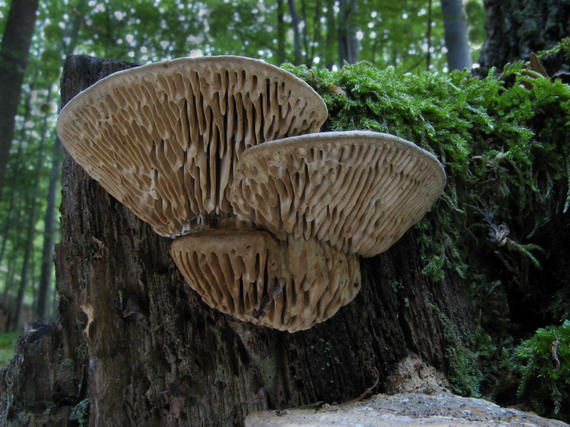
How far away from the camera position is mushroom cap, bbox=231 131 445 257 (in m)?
1.86

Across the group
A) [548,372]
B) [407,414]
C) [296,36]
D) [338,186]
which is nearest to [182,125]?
[338,186]

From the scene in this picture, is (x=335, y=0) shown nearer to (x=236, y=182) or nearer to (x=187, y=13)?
(x=187, y=13)

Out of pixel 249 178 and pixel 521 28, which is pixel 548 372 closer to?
pixel 249 178

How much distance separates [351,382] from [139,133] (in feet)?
6.13

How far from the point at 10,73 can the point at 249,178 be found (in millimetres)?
6979

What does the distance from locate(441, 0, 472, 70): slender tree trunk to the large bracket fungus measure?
500cm

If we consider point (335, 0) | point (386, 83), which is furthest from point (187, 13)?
point (386, 83)

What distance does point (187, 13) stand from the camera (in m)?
10.9

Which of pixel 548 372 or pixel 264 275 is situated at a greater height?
pixel 264 275

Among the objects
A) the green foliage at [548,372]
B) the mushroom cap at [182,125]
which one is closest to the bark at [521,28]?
the green foliage at [548,372]

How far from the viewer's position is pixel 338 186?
2016mm

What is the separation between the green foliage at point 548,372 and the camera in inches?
88.2

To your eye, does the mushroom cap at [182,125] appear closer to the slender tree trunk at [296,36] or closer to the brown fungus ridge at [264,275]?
the brown fungus ridge at [264,275]

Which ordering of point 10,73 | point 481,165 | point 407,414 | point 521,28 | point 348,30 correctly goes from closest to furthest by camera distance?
1. point 407,414
2. point 481,165
3. point 521,28
4. point 10,73
5. point 348,30
